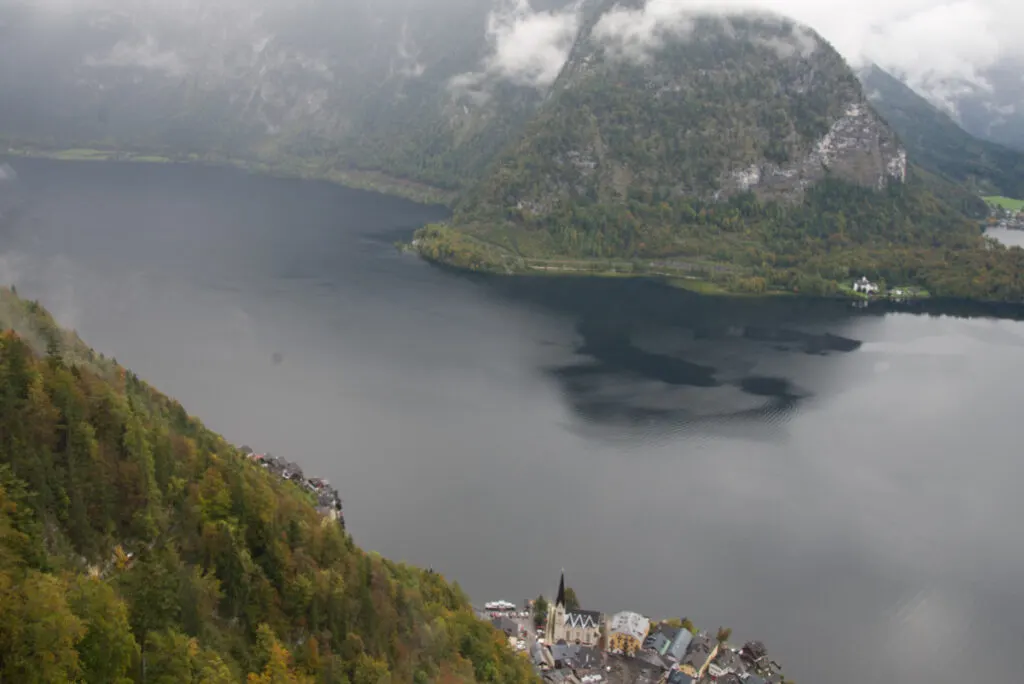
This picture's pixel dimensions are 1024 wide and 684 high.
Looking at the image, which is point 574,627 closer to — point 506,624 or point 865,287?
point 506,624

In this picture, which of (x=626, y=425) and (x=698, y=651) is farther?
(x=626, y=425)

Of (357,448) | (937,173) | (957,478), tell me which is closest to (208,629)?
(357,448)

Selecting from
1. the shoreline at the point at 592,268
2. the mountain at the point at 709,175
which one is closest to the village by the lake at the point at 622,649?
the shoreline at the point at 592,268

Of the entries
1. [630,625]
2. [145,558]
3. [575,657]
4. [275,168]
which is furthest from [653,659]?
[275,168]

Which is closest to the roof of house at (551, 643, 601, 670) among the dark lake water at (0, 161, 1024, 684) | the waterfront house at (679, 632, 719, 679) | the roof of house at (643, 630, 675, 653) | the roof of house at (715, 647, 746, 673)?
the roof of house at (643, 630, 675, 653)

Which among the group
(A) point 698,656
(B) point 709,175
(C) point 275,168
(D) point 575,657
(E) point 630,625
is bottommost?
(D) point 575,657

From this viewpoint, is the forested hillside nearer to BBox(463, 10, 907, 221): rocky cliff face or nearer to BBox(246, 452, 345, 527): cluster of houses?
BBox(246, 452, 345, 527): cluster of houses
